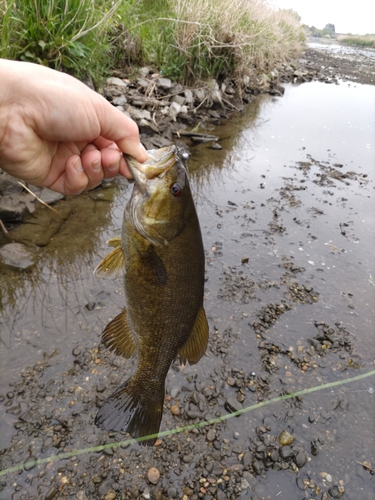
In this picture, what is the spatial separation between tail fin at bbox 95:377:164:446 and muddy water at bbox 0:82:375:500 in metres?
0.80

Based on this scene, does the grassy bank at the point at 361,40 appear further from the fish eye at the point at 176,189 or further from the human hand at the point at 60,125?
the fish eye at the point at 176,189

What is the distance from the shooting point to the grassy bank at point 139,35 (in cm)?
601

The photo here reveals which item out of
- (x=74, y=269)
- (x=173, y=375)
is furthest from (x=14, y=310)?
Result: (x=173, y=375)

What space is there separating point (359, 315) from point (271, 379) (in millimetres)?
1575

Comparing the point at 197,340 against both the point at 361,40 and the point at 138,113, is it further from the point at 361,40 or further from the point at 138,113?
the point at 361,40

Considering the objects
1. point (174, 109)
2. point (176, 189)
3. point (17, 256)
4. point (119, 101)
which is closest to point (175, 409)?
point (176, 189)

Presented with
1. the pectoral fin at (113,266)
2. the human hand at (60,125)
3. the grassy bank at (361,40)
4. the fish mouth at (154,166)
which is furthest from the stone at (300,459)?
the grassy bank at (361,40)

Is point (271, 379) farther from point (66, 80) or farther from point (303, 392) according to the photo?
point (66, 80)

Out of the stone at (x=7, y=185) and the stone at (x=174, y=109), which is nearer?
the stone at (x=7, y=185)

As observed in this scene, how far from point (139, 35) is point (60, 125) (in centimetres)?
888

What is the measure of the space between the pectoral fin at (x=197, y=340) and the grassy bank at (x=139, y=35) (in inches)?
203

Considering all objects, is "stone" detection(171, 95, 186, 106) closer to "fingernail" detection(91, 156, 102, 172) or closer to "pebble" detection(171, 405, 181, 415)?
"fingernail" detection(91, 156, 102, 172)

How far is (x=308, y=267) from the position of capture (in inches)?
200

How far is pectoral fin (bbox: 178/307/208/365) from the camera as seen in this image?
2248 millimetres
